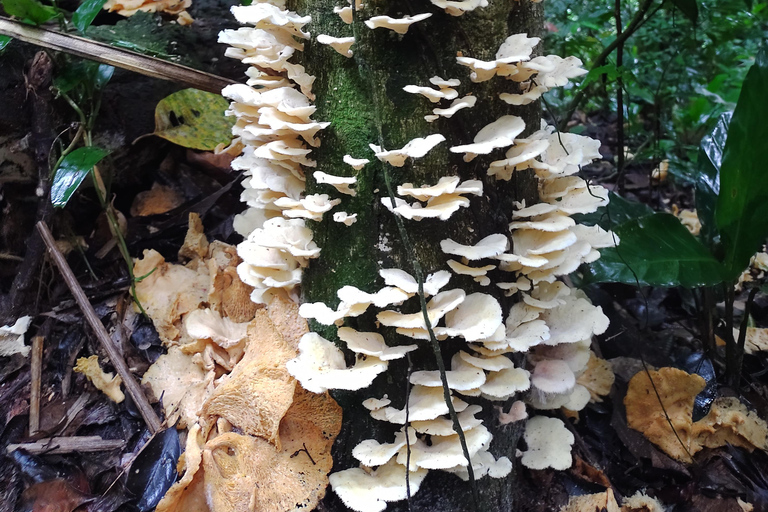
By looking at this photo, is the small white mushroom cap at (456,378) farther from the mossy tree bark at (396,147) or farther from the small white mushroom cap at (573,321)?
the small white mushroom cap at (573,321)

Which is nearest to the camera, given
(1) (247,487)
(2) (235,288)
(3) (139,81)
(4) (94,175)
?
(1) (247,487)

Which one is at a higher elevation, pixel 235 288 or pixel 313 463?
pixel 235 288

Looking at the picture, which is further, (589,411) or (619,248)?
(589,411)

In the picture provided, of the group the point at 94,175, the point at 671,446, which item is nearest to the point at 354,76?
the point at 94,175

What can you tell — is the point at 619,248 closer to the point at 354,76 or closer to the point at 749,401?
the point at 749,401

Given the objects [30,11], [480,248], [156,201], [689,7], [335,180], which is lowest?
[156,201]

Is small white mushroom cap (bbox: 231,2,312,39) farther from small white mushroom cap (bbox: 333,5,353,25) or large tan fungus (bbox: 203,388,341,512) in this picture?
large tan fungus (bbox: 203,388,341,512)

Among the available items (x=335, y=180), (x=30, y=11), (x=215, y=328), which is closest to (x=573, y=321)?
(x=335, y=180)

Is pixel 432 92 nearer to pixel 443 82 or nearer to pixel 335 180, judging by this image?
pixel 443 82

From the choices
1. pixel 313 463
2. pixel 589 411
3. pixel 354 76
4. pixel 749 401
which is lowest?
pixel 589 411
